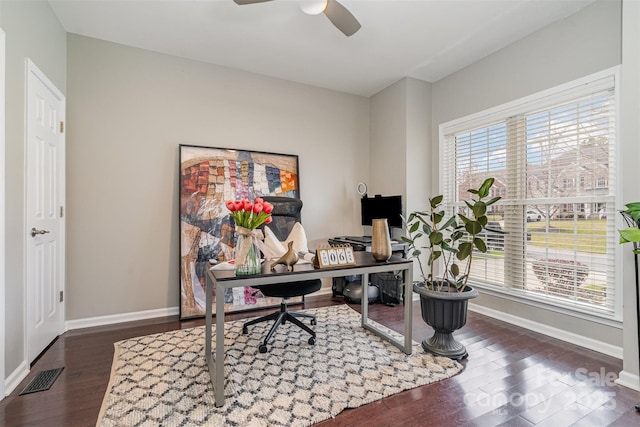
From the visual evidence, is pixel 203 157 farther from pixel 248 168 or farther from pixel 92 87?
pixel 92 87

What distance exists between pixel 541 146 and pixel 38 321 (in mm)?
4480

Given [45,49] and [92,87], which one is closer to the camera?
[45,49]

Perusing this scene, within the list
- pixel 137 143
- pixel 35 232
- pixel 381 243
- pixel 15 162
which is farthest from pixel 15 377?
pixel 381 243

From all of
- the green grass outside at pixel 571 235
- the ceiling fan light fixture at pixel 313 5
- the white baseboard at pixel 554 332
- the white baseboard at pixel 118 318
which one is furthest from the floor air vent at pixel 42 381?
the green grass outside at pixel 571 235

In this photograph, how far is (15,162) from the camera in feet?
6.20

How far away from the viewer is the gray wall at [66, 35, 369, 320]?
9.28ft

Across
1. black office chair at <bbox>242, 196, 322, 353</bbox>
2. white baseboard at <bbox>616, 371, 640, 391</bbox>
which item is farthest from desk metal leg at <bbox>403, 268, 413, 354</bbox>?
white baseboard at <bbox>616, 371, 640, 391</bbox>

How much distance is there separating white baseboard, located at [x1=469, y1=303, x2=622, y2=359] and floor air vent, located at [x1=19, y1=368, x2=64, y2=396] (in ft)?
12.3

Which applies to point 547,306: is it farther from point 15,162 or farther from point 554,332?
point 15,162

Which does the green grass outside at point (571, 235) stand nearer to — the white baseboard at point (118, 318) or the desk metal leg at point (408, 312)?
the desk metal leg at point (408, 312)

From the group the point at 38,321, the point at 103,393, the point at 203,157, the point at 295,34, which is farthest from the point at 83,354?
the point at 295,34

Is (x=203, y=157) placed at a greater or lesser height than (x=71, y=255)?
greater

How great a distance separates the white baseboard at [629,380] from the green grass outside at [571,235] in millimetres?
918

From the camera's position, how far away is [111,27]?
8.93 feet
